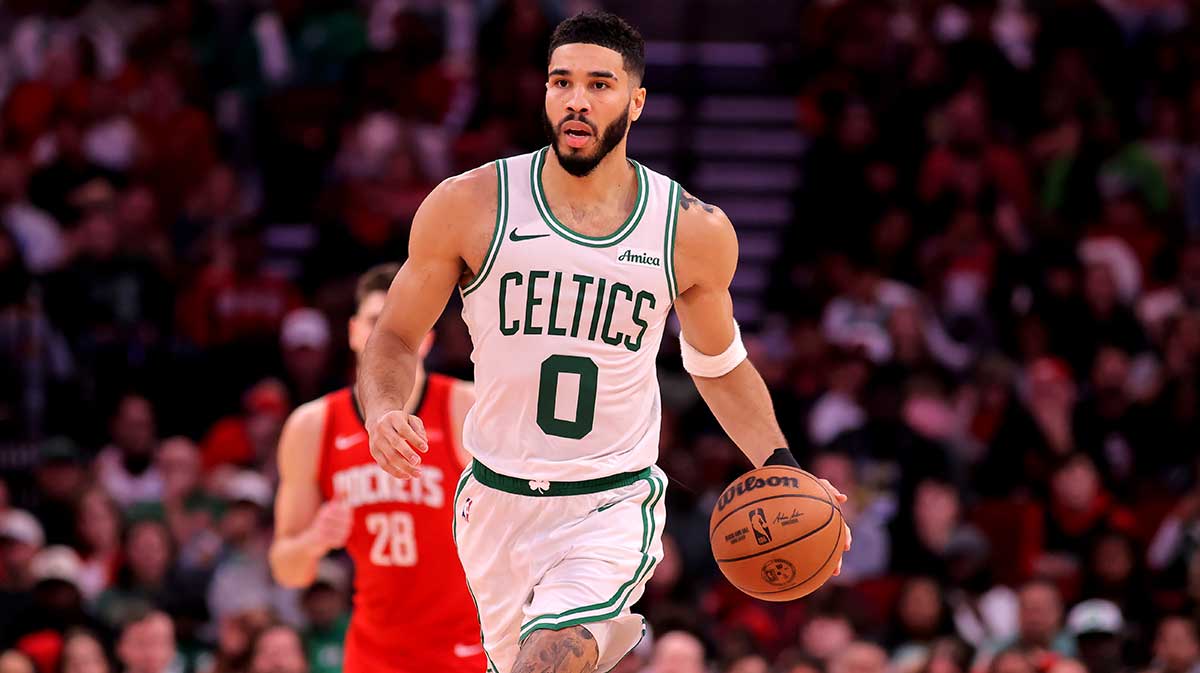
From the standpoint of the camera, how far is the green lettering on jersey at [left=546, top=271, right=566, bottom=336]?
4992 millimetres

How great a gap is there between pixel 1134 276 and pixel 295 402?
6.45 metres

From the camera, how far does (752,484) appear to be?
203 inches

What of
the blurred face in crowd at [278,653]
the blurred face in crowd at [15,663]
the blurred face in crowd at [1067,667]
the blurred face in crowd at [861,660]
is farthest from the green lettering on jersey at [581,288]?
the blurred face in crowd at [15,663]

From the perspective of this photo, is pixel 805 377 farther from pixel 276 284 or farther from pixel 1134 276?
pixel 276 284

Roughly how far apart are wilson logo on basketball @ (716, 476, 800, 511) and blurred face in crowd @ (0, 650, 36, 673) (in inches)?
202

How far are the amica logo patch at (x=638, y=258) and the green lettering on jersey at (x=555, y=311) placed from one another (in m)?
0.19

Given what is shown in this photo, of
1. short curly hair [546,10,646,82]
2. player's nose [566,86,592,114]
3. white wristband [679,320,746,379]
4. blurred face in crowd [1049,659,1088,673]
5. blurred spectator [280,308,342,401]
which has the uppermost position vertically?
short curly hair [546,10,646,82]

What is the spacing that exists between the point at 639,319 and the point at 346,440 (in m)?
1.88

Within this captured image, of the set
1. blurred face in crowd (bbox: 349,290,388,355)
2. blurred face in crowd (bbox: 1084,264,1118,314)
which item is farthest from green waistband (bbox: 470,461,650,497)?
blurred face in crowd (bbox: 1084,264,1118,314)

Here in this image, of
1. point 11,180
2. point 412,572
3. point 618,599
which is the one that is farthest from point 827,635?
point 11,180

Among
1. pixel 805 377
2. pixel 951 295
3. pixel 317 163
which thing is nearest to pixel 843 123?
pixel 951 295

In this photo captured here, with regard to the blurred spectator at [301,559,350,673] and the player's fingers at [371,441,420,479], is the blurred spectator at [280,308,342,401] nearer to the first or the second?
the blurred spectator at [301,559,350,673]

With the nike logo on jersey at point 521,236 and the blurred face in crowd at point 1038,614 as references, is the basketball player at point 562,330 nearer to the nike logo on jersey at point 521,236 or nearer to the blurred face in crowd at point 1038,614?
the nike logo on jersey at point 521,236

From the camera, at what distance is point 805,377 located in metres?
12.2
